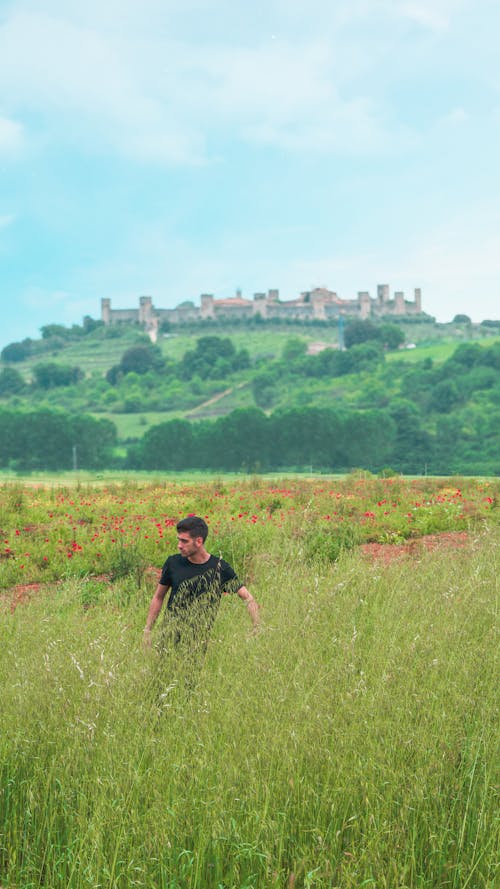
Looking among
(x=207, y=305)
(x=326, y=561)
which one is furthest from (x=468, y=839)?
(x=207, y=305)

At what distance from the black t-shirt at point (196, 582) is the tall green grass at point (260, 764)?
0.32m

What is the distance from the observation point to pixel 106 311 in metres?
173

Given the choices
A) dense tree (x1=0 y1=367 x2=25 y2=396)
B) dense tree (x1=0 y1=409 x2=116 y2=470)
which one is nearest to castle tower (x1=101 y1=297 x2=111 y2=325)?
dense tree (x1=0 y1=367 x2=25 y2=396)

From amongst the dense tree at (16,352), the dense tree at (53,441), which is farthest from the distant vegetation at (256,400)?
the dense tree at (16,352)

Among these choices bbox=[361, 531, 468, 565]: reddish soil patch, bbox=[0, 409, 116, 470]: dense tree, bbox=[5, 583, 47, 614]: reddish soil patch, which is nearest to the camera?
bbox=[5, 583, 47, 614]: reddish soil patch

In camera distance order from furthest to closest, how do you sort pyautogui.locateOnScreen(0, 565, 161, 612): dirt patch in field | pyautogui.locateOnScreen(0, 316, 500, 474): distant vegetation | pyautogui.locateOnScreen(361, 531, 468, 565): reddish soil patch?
pyautogui.locateOnScreen(0, 316, 500, 474): distant vegetation
pyautogui.locateOnScreen(361, 531, 468, 565): reddish soil patch
pyautogui.locateOnScreen(0, 565, 161, 612): dirt patch in field

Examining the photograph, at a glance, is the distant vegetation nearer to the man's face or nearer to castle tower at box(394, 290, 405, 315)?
castle tower at box(394, 290, 405, 315)

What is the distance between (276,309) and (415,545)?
15667 centimetres

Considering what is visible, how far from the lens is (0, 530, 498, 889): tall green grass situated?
3.31 meters

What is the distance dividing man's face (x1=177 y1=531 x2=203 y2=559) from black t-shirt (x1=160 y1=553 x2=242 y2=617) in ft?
0.45

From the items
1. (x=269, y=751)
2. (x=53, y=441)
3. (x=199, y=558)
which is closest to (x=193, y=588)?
(x=199, y=558)

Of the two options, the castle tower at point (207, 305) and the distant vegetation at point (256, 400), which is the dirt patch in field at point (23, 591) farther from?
the castle tower at point (207, 305)

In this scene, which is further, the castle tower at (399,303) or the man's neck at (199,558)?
the castle tower at (399,303)

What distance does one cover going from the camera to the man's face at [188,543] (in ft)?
17.3
